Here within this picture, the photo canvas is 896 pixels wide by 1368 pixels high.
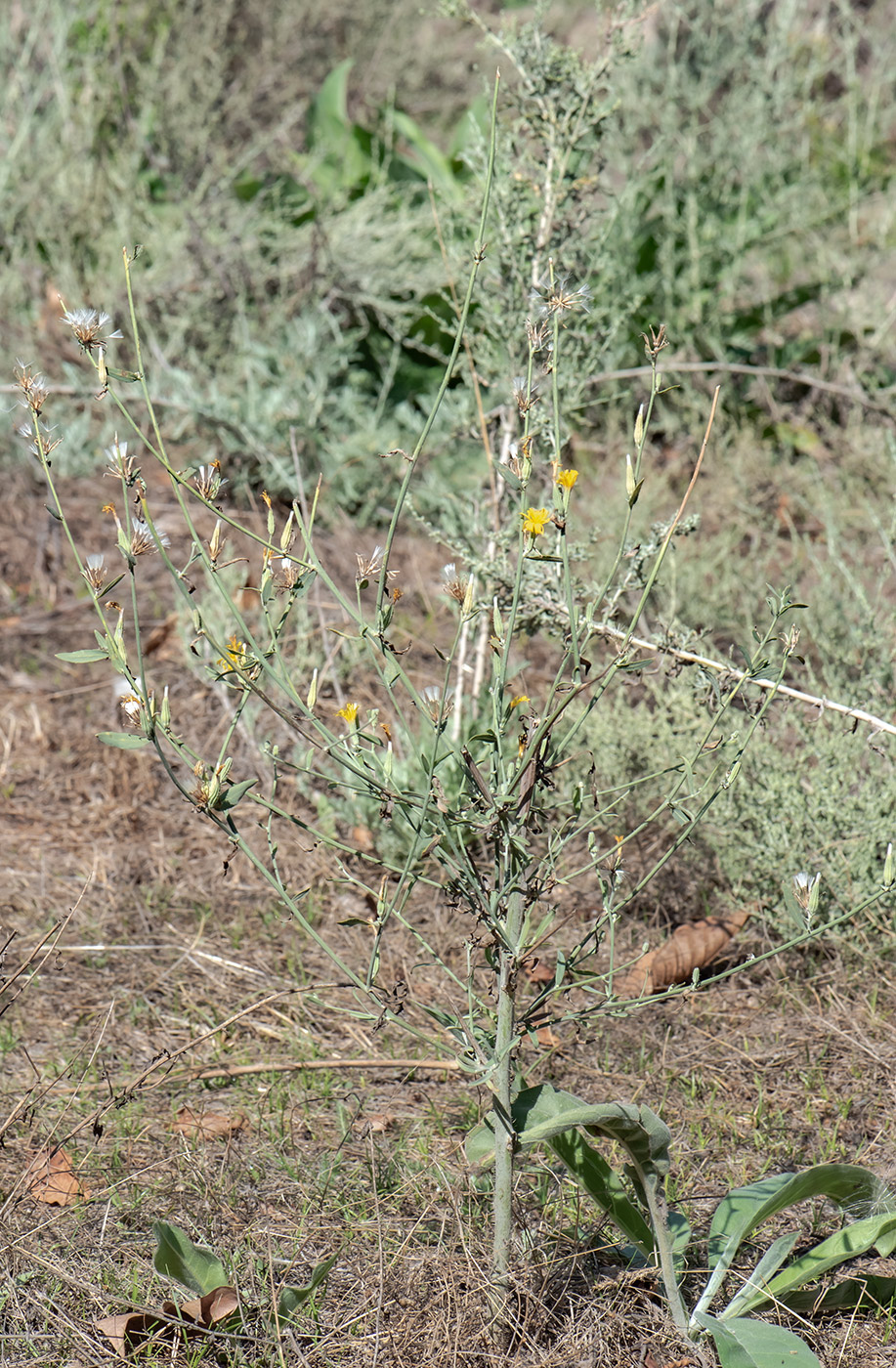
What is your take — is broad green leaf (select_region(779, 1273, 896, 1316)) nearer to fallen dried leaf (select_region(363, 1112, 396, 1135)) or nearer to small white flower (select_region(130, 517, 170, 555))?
fallen dried leaf (select_region(363, 1112, 396, 1135))

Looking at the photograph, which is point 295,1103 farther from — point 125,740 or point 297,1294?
point 125,740

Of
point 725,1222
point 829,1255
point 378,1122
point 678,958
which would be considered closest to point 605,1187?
point 725,1222

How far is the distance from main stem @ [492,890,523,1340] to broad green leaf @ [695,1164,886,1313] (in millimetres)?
265

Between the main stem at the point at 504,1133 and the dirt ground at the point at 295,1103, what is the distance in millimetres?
31

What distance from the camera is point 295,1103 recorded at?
6.95ft

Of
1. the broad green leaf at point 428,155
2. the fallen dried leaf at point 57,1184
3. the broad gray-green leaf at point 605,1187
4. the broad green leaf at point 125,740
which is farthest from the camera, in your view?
the broad green leaf at point 428,155

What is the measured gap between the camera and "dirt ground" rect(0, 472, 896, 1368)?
158cm

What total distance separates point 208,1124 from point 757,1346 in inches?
38.9

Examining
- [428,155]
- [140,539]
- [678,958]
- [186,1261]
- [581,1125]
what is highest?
[428,155]

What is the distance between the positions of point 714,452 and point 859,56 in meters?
5.15

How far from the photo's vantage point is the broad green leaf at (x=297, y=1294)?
4.97ft

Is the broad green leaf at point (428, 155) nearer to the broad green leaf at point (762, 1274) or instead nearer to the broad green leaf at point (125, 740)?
the broad green leaf at point (125, 740)

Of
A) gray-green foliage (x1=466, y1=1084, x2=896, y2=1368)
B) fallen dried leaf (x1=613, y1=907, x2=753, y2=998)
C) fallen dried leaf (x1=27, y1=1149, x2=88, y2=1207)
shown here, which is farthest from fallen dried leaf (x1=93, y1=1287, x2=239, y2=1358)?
fallen dried leaf (x1=613, y1=907, x2=753, y2=998)

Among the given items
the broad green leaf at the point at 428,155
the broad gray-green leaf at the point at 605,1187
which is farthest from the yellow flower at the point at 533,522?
the broad green leaf at the point at 428,155
